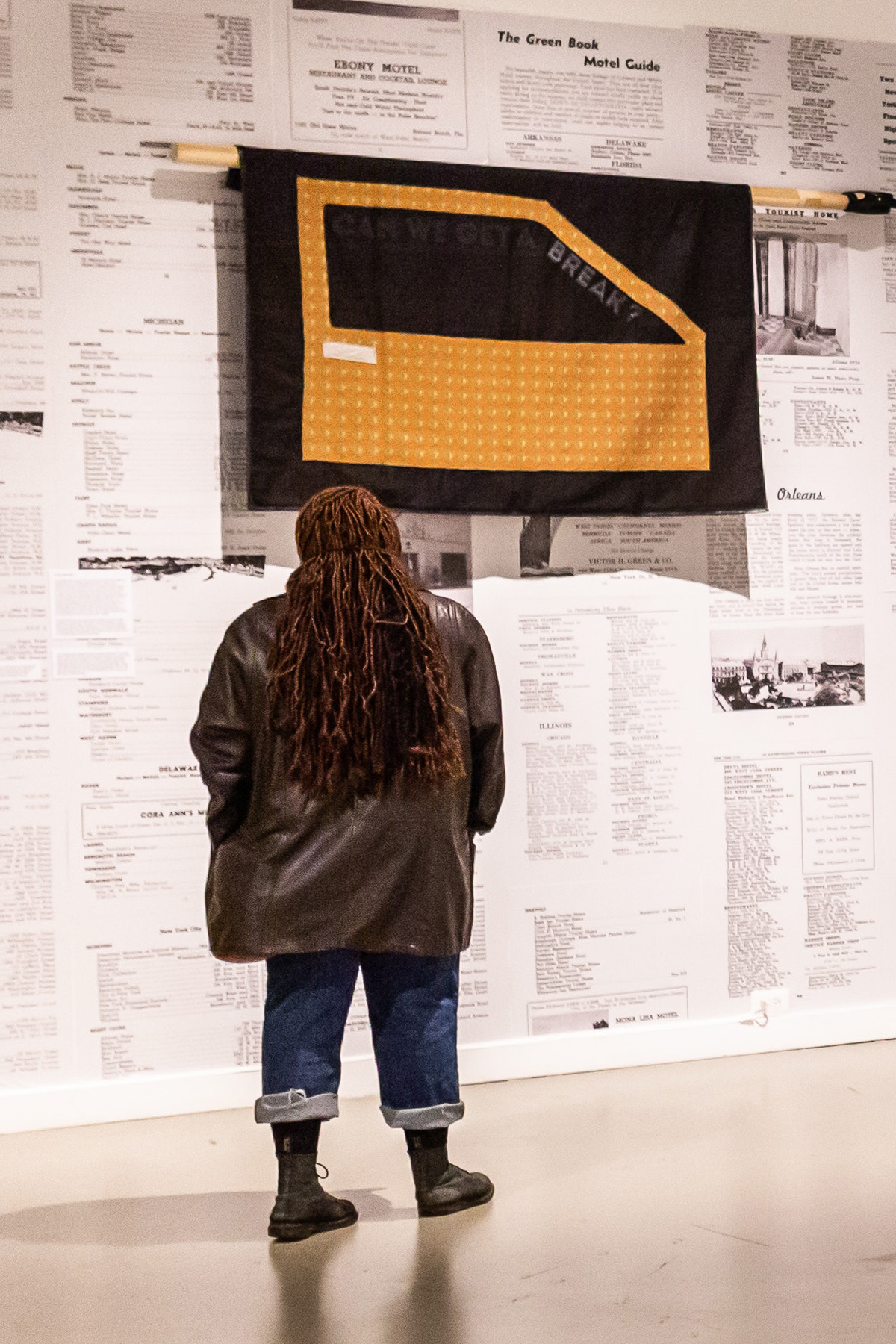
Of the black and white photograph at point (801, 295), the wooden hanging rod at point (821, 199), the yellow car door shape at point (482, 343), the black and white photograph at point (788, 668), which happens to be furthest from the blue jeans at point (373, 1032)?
the wooden hanging rod at point (821, 199)

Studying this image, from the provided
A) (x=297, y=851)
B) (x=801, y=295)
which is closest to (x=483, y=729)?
(x=297, y=851)

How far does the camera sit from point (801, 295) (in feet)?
10.6

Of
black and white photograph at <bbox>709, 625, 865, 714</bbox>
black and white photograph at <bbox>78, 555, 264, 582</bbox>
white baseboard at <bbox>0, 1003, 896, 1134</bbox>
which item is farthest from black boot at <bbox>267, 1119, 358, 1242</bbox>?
black and white photograph at <bbox>709, 625, 865, 714</bbox>

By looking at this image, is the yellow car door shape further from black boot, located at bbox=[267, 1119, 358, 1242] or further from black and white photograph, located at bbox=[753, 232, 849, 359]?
black boot, located at bbox=[267, 1119, 358, 1242]

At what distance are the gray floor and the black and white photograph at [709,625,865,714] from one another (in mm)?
884

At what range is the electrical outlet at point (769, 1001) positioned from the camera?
10.4ft

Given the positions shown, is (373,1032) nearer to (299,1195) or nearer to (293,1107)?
(293,1107)

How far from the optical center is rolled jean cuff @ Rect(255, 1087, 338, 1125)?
2135 millimetres

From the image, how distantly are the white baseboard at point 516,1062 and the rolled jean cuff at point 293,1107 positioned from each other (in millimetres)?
746

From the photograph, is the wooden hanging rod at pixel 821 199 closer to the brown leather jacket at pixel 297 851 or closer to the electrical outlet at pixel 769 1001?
the brown leather jacket at pixel 297 851

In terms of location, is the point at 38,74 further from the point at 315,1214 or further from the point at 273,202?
the point at 315,1214

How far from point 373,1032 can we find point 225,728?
22.2 inches

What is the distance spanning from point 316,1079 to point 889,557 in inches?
78.4

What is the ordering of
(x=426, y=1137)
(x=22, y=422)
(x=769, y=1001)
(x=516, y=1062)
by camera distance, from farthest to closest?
(x=769, y=1001) < (x=516, y=1062) < (x=22, y=422) < (x=426, y=1137)
